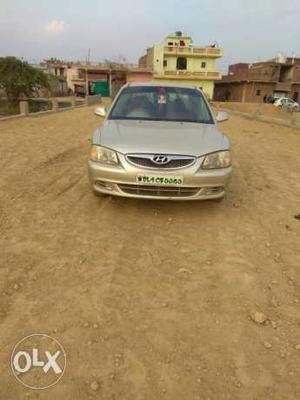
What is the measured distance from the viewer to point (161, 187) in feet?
12.3

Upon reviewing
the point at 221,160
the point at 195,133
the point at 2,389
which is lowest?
the point at 2,389

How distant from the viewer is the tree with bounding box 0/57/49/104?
1109 inches

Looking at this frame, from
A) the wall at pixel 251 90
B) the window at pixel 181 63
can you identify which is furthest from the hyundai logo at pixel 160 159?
the wall at pixel 251 90

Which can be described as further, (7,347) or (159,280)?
(159,280)

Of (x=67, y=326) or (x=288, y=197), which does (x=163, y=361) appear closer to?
(x=67, y=326)

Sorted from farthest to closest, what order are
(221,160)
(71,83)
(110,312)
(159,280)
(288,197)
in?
1. (71,83)
2. (288,197)
3. (221,160)
4. (159,280)
5. (110,312)

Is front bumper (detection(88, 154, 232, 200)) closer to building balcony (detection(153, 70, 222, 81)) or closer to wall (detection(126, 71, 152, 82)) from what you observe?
building balcony (detection(153, 70, 222, 81))

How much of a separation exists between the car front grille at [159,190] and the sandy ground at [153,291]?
39 centimetres

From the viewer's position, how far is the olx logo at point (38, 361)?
1.98 metres

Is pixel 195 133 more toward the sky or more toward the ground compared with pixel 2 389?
more toward the sky

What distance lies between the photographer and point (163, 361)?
6.97 feet

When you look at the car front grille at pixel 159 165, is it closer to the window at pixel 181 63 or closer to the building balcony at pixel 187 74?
the building balcony at pixel 187 74

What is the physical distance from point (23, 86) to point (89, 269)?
29879mm

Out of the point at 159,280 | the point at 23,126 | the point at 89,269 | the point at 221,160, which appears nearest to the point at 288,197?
the point at 221,160
